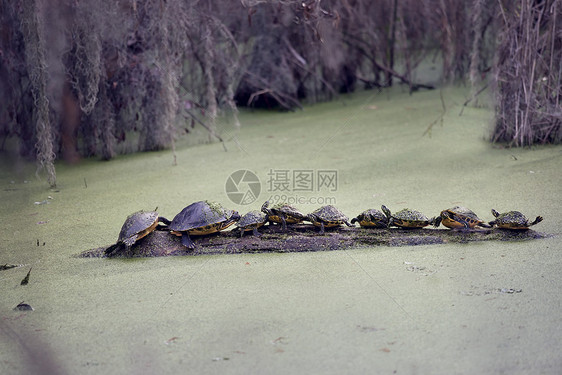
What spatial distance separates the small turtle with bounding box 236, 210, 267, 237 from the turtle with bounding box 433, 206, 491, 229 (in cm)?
89

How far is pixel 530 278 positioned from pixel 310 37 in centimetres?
372

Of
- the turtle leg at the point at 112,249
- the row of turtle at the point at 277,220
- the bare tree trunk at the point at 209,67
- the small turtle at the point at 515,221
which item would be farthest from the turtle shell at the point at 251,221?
the bare tree trunk at the point at 209,67

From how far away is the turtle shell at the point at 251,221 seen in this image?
2.85 metres

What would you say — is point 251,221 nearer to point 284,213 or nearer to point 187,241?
point 284,213

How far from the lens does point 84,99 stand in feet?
14.3

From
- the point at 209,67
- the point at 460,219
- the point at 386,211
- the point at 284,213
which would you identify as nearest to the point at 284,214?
the point at 284,213

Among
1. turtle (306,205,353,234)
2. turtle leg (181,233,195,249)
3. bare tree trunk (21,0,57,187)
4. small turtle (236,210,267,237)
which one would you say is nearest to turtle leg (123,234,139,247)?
turtle leg (181,233,195,249)

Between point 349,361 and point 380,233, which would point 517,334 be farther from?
point 380,233

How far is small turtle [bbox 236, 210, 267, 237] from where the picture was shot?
9.35 feet

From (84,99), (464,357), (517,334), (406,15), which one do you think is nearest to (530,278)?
(517,334)

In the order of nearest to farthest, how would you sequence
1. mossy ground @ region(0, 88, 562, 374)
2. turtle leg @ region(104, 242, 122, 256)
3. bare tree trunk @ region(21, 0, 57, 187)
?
mossy ground @ region(0, 88, 562, 374)
turtle leg @ region(104, 242, 122, 256)
bare tree trunk @ region(21, 0, 57, 187)

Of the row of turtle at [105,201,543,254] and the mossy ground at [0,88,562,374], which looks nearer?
the mossy ground at [0,88,562,374]

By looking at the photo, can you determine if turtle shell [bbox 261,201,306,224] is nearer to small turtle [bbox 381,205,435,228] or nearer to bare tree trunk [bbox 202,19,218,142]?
small turtle [bbox 381,205,435,228]

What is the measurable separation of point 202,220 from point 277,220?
389 millimetres
